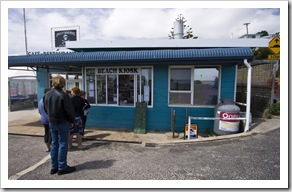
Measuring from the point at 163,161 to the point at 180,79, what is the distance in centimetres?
338

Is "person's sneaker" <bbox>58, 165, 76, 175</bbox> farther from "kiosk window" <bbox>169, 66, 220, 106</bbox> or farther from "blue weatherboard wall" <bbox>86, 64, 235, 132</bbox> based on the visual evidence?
"kiosk window" <bbox>169, 66, 220, 106</bbox>

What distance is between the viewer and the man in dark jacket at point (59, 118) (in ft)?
9.83

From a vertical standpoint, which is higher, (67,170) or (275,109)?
(275,109)

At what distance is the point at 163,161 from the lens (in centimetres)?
372

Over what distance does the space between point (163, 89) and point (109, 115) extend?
241 cm

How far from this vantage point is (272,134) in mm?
5008

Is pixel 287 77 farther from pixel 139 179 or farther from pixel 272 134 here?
pixel 139 179

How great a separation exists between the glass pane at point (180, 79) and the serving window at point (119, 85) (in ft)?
2.71

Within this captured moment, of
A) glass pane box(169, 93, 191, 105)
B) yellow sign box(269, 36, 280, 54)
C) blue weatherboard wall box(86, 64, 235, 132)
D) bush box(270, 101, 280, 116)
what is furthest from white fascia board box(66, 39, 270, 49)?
bush box(270, 101, 280, 116)

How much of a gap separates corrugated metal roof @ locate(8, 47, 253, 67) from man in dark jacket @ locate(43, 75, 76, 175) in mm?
2814

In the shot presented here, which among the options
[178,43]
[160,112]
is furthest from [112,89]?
[178,43]

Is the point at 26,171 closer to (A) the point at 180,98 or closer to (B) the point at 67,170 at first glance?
(B) the point at 67,170

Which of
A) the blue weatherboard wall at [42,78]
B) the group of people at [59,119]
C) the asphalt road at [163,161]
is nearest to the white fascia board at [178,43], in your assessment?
the blue weatherboard wall at [42,78]

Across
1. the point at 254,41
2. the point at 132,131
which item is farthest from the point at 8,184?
the point at 254,41
